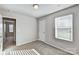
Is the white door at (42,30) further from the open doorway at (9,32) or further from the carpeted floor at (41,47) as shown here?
the open doorway at (9,32)

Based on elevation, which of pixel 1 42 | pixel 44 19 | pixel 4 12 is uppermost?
pixel 4 12

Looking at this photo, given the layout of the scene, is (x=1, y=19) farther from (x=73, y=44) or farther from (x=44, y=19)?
(x=73, y=44)

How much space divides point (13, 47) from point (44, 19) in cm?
96

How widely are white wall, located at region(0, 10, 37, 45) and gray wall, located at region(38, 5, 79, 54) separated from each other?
9.9 inches

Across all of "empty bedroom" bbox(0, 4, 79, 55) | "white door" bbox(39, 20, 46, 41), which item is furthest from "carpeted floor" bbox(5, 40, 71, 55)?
"white door" bbox(39, 20, 46, 41)

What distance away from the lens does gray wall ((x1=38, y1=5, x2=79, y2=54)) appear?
1.49 meters

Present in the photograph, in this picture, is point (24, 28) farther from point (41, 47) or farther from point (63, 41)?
point (63, 41)

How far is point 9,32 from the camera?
1329mm

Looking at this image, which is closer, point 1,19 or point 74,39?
point 1,19

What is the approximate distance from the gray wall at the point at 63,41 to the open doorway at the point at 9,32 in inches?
24.6

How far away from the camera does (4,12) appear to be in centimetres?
129

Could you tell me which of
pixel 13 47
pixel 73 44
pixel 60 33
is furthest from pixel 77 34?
pixel 13 47

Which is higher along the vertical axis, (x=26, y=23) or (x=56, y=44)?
(x=26, y=23)
